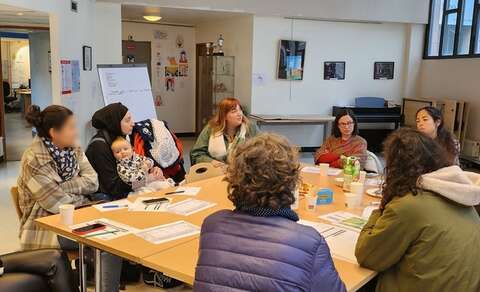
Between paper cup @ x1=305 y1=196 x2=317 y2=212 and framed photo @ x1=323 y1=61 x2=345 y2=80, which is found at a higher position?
framed photo @ x1=323 y1=61 x2=345 y2=80

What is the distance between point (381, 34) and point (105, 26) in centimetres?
464

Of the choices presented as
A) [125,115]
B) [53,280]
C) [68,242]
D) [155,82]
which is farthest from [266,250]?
[155,82]

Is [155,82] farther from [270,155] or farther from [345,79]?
[270,155]

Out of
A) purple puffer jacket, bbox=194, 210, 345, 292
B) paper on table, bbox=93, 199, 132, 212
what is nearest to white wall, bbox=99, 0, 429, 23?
paper on table, bbox=93, 199, 132, 212

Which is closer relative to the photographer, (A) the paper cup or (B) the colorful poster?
(A) the paper cup

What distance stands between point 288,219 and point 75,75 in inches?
192

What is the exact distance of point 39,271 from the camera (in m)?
2.15

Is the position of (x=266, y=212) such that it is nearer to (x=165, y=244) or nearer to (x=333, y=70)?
(x=165, y=244)

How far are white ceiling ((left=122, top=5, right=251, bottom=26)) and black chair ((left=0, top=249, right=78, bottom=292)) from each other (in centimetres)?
547

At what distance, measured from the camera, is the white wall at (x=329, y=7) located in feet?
23.4

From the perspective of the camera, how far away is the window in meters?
7.39

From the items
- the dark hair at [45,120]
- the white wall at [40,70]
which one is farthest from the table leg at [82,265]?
the white wall at [40,70]

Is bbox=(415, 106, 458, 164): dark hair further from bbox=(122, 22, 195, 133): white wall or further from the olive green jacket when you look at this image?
bbox=(122, 22, 195, 133): white wall

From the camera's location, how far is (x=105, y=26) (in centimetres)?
669
